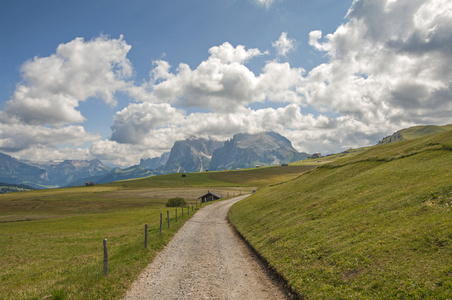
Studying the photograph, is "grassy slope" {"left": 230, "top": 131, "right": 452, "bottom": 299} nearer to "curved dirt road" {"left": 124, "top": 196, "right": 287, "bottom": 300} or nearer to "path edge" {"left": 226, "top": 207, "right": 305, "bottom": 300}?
"path edge" {"left": 226, "top": 207, "right": 305, "bottom": 300}

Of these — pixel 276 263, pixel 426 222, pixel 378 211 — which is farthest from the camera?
pixel 378 211

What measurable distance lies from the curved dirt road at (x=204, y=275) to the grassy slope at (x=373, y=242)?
65.3 inches

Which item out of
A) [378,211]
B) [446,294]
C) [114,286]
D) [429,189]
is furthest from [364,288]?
[429,189]

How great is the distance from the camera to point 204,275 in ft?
55.1

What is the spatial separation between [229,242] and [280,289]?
13168 mm

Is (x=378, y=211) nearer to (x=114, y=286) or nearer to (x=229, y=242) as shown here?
(x=229, y=242)

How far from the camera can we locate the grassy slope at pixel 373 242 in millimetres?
11656

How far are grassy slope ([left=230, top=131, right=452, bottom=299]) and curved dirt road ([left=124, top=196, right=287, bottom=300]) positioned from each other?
1658 millimetres

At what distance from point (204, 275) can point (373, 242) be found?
36.6 feet

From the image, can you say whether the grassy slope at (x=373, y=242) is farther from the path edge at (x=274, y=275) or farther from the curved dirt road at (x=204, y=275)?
the curved dirt road at (x=204, y=275)

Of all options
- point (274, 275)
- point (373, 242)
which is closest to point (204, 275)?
point (274, 275)

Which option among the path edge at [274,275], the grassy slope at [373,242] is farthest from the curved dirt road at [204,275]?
the grassy slope at [373,242]

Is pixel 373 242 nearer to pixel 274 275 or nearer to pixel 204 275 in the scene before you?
pixel 274 275

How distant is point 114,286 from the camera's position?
14.6 meters
